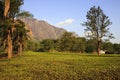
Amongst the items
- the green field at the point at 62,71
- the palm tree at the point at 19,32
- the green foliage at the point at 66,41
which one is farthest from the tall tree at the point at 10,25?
the green foliage at the point at 66,41

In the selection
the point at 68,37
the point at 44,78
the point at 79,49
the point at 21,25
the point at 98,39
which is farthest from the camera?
the point at 68,37

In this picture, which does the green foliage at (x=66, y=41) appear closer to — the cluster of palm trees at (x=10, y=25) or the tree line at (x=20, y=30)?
the tree line at (x=20, y=30)

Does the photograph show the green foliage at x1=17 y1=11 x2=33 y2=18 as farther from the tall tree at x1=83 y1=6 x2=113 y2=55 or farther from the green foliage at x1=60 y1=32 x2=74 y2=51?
the green foliage at x1=60 y1=32 x2=74 y2=51

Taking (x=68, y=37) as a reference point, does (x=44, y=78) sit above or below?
below

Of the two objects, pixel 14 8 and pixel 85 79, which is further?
pixel 14 8

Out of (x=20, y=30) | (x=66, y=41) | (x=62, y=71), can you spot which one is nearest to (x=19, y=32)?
(x=20, y=30)

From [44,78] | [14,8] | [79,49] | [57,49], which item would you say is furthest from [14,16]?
[57,49]

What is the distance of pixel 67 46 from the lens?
13088 cm

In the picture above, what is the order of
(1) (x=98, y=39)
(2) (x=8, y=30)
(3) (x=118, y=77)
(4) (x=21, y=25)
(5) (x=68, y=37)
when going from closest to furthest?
(3) (x=118, y=77), (2) (x=8, y=30), (4) (x=21, y=25), (1) (x=98, y=39), (5) (x=68, y=37)

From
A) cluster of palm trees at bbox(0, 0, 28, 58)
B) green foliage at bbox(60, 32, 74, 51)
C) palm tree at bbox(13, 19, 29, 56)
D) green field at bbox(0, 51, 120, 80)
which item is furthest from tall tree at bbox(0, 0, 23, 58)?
green foliage at bbox(60, 32, 74, 51)

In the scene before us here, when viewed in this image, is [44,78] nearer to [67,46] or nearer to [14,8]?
[14,8]

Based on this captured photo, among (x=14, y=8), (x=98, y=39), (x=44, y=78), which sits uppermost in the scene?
(x=14, y=8)

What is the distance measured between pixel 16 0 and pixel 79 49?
268 feet

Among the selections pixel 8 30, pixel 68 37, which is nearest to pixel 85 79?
pixel 8 30
